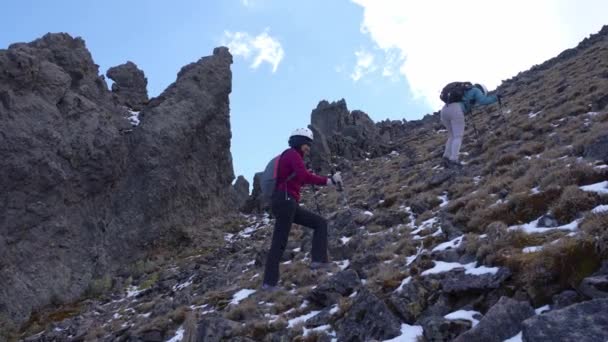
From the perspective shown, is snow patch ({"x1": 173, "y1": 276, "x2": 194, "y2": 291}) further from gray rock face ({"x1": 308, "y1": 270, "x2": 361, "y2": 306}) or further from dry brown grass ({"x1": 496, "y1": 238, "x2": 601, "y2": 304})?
dry brown grass ({"x1": 496, "y1": 238, "x2": 601, "y2": 304})

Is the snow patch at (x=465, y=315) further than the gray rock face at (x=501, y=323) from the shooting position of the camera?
Yes

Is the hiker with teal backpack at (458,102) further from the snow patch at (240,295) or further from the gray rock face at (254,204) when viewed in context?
the gray rock face at (254,204)

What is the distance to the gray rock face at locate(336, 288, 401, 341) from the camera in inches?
264

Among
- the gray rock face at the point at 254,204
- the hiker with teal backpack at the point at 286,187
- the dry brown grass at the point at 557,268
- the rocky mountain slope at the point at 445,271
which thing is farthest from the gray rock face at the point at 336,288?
the gray rock face at the point at 254,204

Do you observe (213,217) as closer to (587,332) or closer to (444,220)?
(444,220)

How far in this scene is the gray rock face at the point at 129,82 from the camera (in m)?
32.9

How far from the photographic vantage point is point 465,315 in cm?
608

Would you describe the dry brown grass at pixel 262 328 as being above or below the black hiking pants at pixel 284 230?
below

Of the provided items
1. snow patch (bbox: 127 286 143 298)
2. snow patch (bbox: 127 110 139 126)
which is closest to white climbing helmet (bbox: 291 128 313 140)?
snow patch (bbox: 127 286 143 298)

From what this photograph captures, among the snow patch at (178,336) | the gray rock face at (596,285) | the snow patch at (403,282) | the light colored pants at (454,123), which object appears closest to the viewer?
the gray rock face at (596,285)

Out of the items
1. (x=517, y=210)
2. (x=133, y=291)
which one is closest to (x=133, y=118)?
(x=133, y=291)

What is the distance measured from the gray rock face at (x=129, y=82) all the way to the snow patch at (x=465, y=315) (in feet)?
95.2

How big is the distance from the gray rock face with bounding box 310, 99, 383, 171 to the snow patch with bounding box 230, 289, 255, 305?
22.9 meters

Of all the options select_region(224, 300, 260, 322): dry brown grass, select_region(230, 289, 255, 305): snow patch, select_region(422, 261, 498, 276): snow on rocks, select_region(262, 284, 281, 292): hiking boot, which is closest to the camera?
select_region(422, 261, 498, 276): snow on rocks
